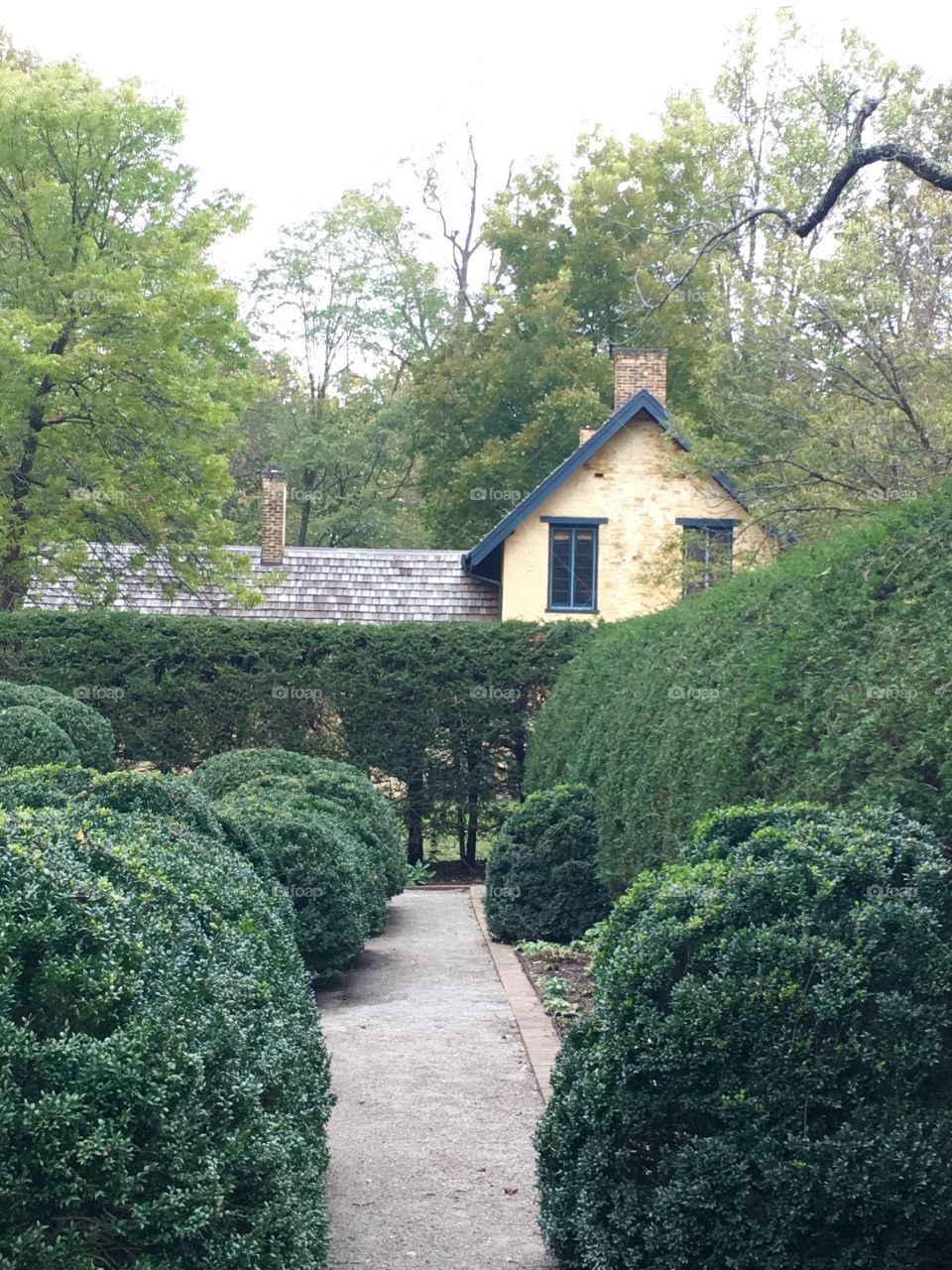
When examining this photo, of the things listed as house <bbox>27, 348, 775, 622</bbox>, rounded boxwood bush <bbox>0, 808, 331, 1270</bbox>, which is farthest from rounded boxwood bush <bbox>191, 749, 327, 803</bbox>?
house <bbox>27, 348, 775, 622</bbox>

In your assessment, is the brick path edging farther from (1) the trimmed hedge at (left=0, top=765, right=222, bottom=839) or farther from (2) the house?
(2) the house

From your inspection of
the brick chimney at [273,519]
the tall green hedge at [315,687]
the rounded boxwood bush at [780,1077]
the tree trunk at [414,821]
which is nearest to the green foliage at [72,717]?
the tall green hedge at [315,687]

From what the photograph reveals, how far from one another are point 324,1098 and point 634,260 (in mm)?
31690

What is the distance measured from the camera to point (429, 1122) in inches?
258

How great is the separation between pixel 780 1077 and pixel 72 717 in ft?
41.8

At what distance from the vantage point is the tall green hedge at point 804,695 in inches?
209

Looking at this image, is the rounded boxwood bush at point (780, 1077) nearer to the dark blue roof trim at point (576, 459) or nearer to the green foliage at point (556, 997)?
the green foliage at point (556, 997)

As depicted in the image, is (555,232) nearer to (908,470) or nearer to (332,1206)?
(908,470)

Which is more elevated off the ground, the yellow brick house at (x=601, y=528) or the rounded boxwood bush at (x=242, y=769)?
the yellow brick house at (x=601, y=528)

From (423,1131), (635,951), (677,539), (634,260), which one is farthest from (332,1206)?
(634,260)

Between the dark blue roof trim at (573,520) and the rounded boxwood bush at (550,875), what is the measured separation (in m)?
14.1

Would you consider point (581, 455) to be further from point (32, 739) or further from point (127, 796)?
point (127, 796)

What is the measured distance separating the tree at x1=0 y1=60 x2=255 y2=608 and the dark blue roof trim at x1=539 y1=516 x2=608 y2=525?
614 cm

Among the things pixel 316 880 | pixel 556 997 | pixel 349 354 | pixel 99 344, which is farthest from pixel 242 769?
pixel 349 354
